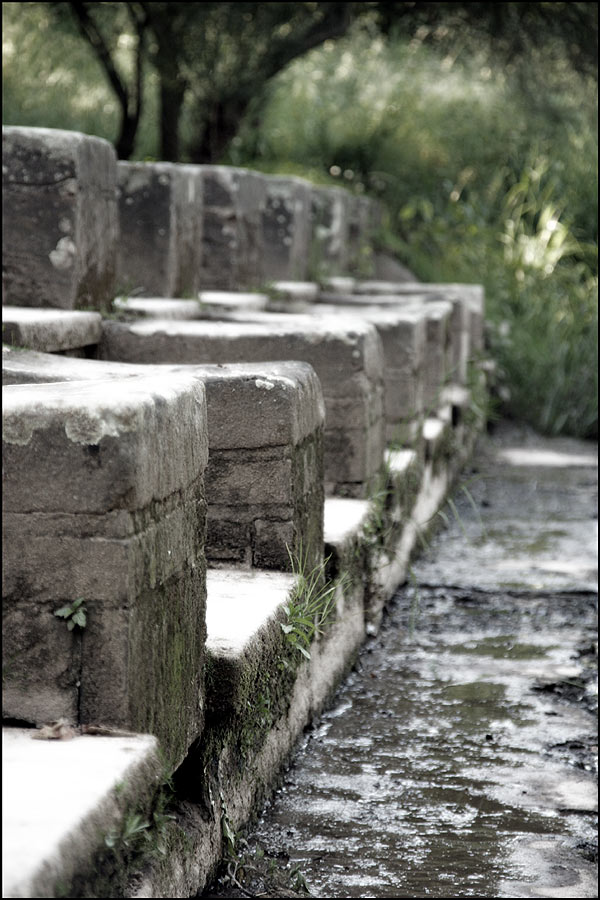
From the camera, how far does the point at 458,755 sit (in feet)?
11.5

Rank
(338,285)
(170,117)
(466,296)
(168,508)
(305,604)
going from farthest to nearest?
1. (170,117)
2. (466,296)
3. (338,285)
4. (305,604)
5. (168,508)

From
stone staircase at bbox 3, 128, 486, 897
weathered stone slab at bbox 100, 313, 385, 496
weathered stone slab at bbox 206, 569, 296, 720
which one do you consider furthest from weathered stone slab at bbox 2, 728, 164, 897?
weathered stone slab at bbox 100, 313, 385, 496

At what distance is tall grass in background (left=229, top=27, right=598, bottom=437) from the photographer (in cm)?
978

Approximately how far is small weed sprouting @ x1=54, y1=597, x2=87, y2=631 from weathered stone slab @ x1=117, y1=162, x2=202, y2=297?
378 centimetres

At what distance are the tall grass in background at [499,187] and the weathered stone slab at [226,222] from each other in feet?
→ 10.8

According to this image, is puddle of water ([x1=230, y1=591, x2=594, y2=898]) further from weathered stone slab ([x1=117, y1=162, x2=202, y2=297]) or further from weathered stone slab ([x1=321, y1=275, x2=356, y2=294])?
weathered stone slab ([x1=321, y1=275, x2=356, y2=294])

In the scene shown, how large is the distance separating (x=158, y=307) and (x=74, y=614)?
3.35 meters

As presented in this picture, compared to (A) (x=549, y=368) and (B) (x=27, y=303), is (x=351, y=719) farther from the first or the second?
(A) (x=549, y=368)

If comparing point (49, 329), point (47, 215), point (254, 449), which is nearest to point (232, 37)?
point (47, 215)

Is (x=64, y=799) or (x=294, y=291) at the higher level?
(x=294, y=291)

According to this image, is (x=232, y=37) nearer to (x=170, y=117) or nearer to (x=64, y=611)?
(x=170, y=117)

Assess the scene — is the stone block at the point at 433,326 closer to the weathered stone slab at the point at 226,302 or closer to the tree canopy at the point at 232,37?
the weathered stone slab at the point at 226,302

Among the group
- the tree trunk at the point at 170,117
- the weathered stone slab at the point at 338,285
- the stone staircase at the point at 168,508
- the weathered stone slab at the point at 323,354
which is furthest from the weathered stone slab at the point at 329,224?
the weathered stone slab at the point at 323,354

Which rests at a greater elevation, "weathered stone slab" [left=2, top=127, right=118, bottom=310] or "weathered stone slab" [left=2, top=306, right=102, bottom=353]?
"weathered stone slab" [left=2, top=127, right=118, bottom=310]
